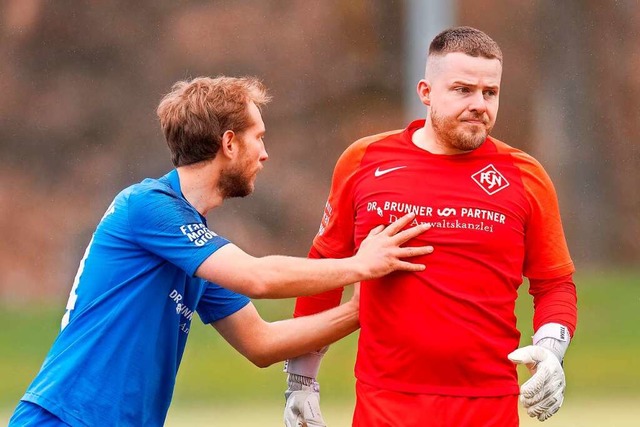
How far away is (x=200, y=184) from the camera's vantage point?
4.94 meters

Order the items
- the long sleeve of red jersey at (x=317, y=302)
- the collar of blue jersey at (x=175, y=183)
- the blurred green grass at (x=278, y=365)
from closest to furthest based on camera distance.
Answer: the collar of blue jersey at (x=175, y=183)
the long sleeve of red jersey at (x=317, y=302)
the blurred green grass at (x=278, y=365)

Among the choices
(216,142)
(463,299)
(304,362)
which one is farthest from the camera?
(304,362)

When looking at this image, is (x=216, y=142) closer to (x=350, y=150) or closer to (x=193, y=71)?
(x=350, y=150)

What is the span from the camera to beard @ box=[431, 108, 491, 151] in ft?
15.3

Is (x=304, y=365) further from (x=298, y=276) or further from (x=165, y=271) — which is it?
(x=165, y=271)

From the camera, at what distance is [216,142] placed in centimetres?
492

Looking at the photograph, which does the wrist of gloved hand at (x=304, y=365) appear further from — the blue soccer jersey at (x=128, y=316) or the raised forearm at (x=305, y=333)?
the blue soccer jersey at (x=128, y=316)

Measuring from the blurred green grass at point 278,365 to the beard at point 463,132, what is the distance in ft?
19.6

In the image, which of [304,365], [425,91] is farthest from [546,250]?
[304,365]

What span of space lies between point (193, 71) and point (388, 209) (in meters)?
19.8

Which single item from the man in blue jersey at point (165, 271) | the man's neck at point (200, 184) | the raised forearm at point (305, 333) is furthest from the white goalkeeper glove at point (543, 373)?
the man's neck at point (200, 184)

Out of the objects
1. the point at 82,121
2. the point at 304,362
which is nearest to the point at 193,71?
the point at 82,121

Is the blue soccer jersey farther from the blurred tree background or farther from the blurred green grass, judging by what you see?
the blurred tree background

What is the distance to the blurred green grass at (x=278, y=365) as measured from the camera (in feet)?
39.6
